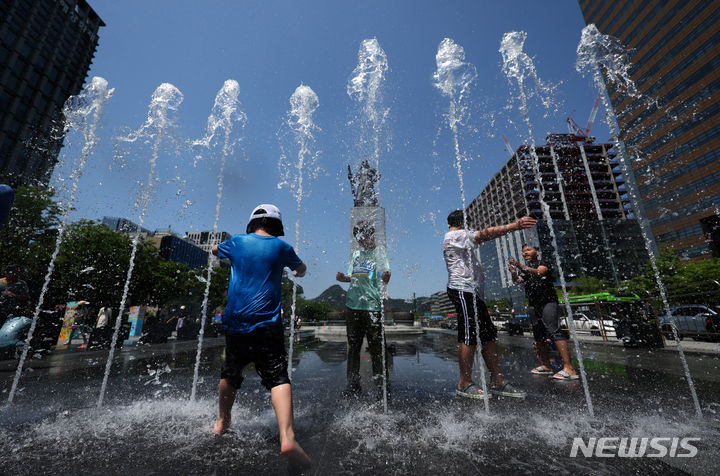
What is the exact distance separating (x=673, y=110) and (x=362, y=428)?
66.1 metres

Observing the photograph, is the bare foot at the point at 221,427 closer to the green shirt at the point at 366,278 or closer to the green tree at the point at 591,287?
the green shirt at the point at 366,278

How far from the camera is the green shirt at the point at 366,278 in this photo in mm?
3521

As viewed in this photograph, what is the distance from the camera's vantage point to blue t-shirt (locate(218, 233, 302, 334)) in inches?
80.4

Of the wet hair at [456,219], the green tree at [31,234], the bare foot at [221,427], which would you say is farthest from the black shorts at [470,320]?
the green tree at [31,234]

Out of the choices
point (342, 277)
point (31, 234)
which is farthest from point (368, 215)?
point (31, 234)

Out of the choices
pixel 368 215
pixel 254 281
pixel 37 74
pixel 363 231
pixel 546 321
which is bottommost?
pixel 546 321

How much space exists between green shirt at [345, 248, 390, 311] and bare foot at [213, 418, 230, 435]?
1.72 meters

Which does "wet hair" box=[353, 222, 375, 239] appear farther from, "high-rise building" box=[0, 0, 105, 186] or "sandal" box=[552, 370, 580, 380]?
"high-rise building" box=[0, 0, 105, 186]

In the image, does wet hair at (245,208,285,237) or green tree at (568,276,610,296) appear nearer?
wet hair at (245,208,285,237)

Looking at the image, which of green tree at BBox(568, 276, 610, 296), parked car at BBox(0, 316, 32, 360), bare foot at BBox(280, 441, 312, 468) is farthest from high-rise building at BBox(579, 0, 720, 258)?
parked car at BBox(0, 316, 32, 360)

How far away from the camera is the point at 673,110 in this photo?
4447cm

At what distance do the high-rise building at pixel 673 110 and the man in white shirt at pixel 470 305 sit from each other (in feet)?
168

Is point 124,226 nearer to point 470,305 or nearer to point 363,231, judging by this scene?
point 363,231

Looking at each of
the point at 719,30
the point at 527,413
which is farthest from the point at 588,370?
the point at 719,30
